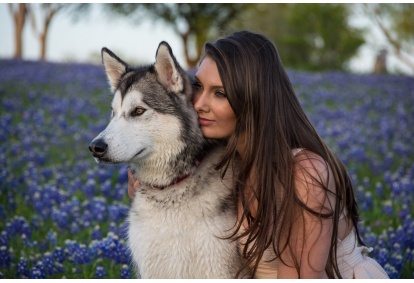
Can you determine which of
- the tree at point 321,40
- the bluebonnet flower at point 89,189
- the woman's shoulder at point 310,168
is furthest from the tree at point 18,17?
the tree at point 321,40

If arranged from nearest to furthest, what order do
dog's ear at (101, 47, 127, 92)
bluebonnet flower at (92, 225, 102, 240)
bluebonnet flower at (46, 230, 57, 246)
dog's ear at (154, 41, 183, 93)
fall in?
dog's ear at (154, 41, 183, 93) → dog's ear at (101, 47, 127, 92) → bluebonnet flower at (46, 230, 57, 246) → bluebonnet flower at (92, 225, 102, 240)

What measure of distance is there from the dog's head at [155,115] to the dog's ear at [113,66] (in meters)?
0.24

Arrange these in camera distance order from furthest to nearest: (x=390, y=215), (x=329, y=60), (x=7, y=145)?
1. (x=329, y=60)
2. (x=7, y=145)
3. (x=390, y=215)

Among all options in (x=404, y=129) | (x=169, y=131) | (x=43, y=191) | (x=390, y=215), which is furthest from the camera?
(x=404, y=129)

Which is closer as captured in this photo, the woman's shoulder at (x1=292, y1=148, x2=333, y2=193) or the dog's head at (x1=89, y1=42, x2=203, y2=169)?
the woman's shoulder at (x1=292, y1=148, x2=333, y2=193)

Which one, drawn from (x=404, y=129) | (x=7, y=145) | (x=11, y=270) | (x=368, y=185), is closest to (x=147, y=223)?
(x=11, y=270)

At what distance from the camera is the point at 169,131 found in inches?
139

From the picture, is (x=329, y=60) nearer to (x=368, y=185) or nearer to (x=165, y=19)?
(x=165, y=19)

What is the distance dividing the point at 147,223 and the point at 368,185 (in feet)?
12.6

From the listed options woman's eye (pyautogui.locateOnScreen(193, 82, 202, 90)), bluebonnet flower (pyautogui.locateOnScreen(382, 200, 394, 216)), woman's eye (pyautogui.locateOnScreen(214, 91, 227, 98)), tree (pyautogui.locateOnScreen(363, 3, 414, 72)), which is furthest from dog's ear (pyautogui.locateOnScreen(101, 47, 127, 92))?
tree (pyautogui.locateOnScreen(363, 3, 414, 72))

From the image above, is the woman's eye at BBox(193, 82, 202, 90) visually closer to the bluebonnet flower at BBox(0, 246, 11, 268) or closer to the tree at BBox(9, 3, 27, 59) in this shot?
the bluebonnet flower at BBox(0, 246, 11, 268)

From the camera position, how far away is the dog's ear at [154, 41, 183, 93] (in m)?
3.55

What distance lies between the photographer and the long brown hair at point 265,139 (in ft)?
11.1

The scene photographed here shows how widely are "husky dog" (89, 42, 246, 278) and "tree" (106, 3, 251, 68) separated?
20.8m
